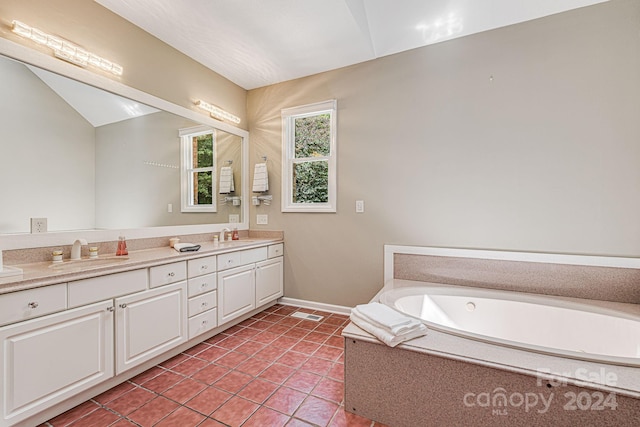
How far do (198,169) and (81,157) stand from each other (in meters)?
1.01

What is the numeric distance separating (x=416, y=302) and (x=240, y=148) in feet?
8.61

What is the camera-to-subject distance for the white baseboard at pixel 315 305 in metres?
2.95

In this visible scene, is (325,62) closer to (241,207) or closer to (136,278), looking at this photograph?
(241,207)

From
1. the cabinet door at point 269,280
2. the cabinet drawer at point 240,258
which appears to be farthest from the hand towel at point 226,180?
the cabinet door at point 269,280

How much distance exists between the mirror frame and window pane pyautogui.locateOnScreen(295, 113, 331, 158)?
880 millimetres

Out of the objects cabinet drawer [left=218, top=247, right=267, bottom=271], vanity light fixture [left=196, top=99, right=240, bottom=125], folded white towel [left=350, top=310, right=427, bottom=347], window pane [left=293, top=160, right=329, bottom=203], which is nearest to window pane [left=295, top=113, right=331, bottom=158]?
window pane [left=293, top=160, right=329, bottom=203]

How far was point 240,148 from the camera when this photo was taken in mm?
3354

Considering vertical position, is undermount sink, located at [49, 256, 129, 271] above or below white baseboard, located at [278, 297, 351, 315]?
above

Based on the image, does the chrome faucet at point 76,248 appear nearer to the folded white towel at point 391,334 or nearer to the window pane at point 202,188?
the window pane at point 202,188

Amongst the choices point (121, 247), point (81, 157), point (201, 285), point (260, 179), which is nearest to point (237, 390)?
point (201, 285)

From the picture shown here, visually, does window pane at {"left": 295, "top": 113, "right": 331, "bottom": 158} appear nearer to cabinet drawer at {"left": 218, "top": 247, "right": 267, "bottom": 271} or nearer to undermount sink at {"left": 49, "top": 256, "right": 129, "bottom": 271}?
cabinet drawer at {"left": 218, "top": 247, "right": 267, "bottom": 271}

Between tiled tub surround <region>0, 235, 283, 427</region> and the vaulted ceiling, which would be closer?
tiled tub surround <region>0, 235, 283, 427</region>

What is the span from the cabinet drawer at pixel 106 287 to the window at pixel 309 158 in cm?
172

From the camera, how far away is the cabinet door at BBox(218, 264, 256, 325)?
8.03 ft
